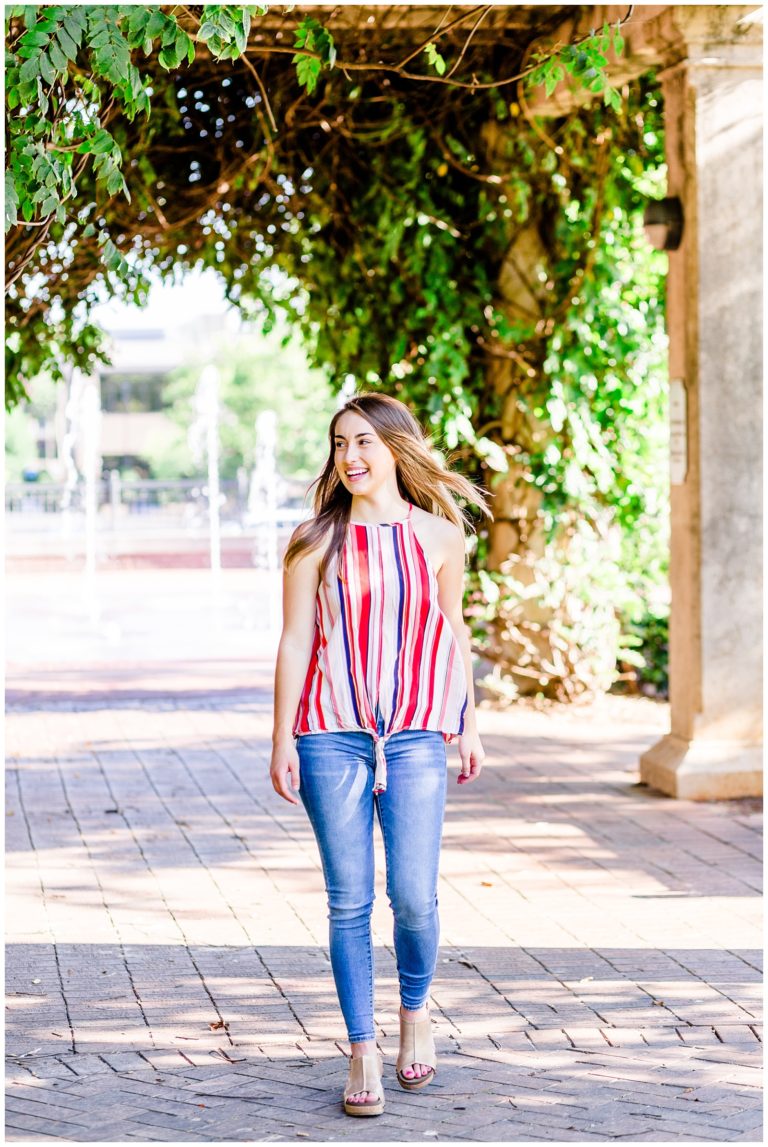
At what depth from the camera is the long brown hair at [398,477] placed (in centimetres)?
380

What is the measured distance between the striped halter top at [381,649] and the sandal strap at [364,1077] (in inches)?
25.5

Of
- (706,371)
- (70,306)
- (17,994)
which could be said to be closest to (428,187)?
(70,306)

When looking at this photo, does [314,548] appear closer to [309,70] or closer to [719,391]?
[309,70]

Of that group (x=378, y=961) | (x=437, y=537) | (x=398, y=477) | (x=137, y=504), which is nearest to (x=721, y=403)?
(x=378, y=961)

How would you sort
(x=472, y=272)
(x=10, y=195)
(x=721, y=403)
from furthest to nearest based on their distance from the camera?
(x=472, y=272) < (x=721, y=403) < (x=10, y=195)

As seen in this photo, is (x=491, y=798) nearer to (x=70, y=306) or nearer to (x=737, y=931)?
(x=737, y=931)

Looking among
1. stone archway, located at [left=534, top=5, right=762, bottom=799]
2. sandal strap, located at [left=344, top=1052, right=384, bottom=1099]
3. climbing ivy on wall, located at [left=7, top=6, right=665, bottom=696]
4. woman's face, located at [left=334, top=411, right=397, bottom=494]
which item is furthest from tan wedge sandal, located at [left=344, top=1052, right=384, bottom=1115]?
climbing ivy on wall, located at [left=7, top=6, right=665, bottom=696]

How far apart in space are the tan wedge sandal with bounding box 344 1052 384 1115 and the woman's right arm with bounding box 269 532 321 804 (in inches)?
25.3


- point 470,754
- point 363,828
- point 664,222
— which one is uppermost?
point 664,222

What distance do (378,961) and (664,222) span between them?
400cm

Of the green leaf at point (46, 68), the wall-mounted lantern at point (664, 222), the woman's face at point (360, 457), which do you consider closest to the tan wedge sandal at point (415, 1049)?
the woman's face at point (360, 457)

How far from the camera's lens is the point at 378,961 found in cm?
495

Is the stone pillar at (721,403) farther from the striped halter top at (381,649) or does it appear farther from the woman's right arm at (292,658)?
the woman's right arm at (292,658)

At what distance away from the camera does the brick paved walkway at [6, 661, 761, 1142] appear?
3656mm
